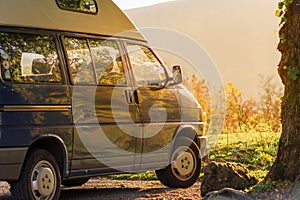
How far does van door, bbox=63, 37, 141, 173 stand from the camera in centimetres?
881

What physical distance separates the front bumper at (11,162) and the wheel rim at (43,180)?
0.85 ft

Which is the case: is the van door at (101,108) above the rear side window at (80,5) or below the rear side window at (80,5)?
below

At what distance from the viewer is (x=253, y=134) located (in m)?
15.6

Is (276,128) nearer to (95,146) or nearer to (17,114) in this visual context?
(95,146)

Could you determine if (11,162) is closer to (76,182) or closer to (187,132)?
(76,182)

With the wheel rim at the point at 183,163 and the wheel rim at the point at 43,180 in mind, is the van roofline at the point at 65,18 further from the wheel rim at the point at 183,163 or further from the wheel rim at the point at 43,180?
the wheel rim at the point at 183,163

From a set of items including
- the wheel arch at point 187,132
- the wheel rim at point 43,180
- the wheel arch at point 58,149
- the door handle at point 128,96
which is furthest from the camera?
the wheel arch at point 187,132

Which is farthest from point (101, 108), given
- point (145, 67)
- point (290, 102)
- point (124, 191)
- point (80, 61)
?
point (290, 102)

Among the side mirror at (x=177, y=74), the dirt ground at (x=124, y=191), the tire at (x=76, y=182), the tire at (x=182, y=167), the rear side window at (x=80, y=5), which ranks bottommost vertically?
the dirt ground at (x=124, y=191)

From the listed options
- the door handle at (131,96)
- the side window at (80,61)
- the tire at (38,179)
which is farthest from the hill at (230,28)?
the tire at (38,179)

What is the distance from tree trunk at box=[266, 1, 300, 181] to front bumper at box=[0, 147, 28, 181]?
270 cm

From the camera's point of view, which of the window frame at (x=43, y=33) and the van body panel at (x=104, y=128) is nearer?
the window frame at (x=43, y=33)

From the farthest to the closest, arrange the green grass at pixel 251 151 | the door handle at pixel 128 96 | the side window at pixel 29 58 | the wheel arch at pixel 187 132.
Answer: the green grass at pixel 251 151 < the wheel arch at pixel 187 132 < the door handle at pixel 128 96 < the side window at pixel 29 58

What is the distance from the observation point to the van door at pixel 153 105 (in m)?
9.89
